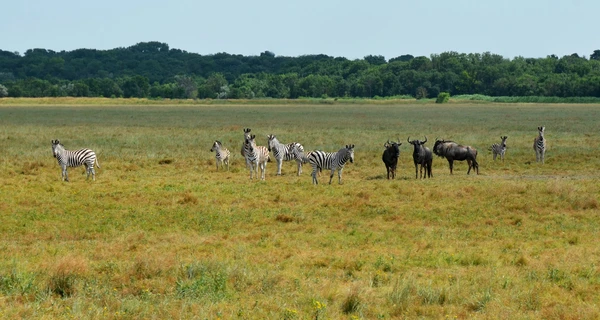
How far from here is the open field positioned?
10719 millimetres

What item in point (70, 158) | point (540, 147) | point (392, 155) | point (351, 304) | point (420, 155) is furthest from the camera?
point (540, 147)

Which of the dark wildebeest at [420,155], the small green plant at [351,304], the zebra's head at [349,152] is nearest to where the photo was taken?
the small green plant at [351,304]

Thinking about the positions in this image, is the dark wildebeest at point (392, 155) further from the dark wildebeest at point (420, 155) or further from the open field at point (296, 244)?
the open field at point (296, 244)

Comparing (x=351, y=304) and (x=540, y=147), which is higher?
(x=351, y=304)

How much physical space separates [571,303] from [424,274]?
8.40ft

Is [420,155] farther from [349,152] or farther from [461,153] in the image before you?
[349,152]

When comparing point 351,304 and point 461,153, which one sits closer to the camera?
point 351,304

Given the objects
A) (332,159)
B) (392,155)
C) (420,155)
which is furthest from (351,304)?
(420,155)

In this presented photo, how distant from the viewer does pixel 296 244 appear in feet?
49.9

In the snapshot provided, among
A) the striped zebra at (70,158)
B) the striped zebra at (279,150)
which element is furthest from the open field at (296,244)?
the striped zebra at (279,150)

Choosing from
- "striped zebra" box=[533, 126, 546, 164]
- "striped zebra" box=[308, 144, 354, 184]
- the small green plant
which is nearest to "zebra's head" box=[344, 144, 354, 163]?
"striped zebra" box=[308, 144, 354, 184]

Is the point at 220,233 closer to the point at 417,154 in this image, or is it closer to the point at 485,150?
the point at 417,154

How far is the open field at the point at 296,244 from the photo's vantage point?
422 inches

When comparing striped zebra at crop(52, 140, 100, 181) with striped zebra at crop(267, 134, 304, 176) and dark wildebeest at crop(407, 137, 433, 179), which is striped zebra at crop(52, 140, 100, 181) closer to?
striped zebra at crop(267, 134, 304, 176)
